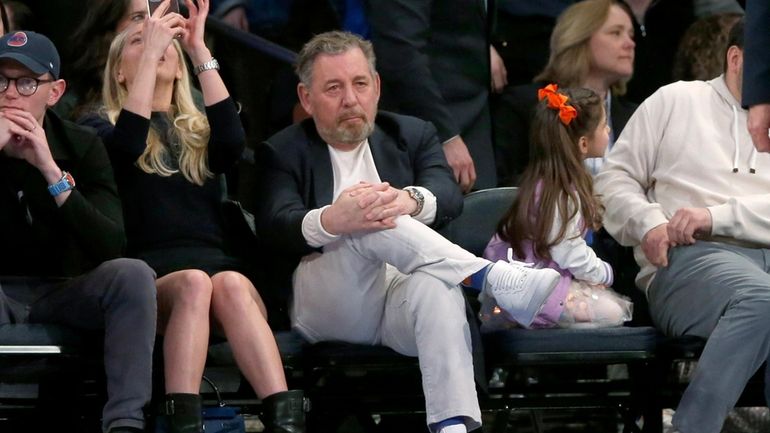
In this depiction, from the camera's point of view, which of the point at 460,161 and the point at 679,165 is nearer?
the point at 679,165

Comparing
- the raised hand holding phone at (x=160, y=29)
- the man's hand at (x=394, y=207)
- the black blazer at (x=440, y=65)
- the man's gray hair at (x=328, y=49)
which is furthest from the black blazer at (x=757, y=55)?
the black blazer at (x=440, y=65)

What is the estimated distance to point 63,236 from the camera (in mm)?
4676

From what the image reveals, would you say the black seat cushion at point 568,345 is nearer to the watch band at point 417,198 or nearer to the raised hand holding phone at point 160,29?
the watch band at point 417,198

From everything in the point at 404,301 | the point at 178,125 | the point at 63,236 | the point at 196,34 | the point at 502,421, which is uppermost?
the point at 196,34

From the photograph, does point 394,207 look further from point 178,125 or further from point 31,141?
point 31,141

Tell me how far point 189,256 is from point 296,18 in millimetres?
1670

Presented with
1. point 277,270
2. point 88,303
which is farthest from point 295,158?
point 88,303

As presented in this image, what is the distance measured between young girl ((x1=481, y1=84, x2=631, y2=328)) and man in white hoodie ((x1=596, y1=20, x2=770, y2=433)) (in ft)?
0.62

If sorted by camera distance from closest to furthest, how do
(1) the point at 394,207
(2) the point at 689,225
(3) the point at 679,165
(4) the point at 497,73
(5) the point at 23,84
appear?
(5) the point at 23,84 → (1) the point at 394,207 → (2) the point at 689,225 → (3) the point at 679,165 → (4) the point at 497,73

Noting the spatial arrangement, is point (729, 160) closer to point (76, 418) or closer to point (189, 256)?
point (189, 256)

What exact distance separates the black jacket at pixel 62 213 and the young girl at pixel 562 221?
1.27 meters

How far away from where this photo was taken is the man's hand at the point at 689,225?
4977 mm

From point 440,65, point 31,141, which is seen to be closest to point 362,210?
point 31,141

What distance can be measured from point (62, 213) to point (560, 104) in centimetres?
175
